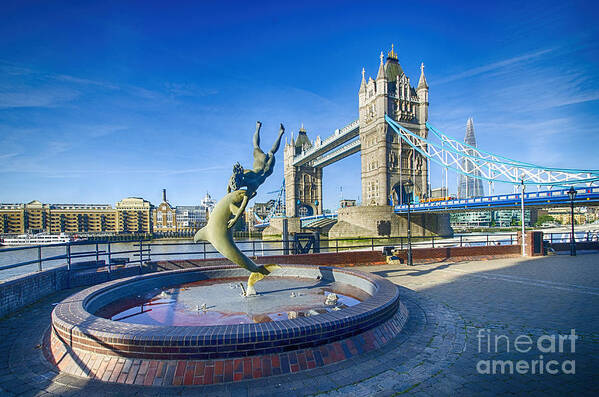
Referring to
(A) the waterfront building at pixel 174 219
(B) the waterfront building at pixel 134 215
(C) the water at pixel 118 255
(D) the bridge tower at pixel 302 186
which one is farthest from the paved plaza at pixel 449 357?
(B) the waterfront building at pixel 134 215

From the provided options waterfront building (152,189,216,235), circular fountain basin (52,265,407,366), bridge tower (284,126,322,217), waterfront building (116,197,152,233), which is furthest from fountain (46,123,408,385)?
waterfront building (116,197,152,233)

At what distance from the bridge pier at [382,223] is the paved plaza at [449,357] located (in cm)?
3536

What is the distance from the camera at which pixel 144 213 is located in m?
121

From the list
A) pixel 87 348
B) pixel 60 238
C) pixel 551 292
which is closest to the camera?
pixel 87 348

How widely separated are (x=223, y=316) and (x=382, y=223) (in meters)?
39.4

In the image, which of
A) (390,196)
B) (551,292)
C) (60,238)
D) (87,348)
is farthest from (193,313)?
(60,238)

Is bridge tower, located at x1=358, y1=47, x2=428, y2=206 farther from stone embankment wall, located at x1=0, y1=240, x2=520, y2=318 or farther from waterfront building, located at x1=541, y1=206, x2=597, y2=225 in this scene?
waterfront building, located at x1=541, y1=206, x2=597, y2=225

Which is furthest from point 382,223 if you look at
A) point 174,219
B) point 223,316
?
point 174,219

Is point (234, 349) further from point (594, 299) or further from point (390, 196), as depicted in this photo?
point (390, 196)

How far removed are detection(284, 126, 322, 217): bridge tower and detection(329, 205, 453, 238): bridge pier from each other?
137ft

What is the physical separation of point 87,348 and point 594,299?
9.99 m

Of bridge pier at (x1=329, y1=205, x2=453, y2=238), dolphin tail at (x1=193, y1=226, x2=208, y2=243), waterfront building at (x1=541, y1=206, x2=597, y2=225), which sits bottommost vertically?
waterfront building at (x1=541, y1=206, x2=597, y2=225)

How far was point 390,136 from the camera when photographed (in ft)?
171

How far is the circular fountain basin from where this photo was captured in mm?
3805
